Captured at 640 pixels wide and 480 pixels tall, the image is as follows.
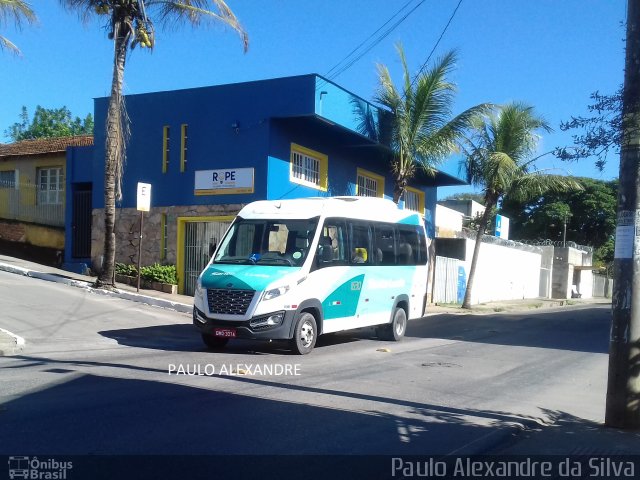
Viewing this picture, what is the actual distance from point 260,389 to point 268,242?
432 cm

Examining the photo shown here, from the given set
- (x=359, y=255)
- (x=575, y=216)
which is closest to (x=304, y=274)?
(x=359, y=255)

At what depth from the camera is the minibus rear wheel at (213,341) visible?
12055 mm

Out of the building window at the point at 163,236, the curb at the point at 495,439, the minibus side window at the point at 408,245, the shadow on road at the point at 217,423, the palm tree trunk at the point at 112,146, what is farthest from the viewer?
the building window at the point at 163,236

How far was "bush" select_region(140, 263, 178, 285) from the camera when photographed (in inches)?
780

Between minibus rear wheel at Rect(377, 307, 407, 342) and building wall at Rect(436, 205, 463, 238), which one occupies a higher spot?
building wall at Rect(436, 205, 463, 238)

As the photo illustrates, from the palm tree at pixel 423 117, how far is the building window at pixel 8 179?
14698mm

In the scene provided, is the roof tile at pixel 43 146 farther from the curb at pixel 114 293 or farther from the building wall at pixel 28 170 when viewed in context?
the curb at pixel 114 293

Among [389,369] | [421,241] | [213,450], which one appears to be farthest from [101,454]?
[421,241]

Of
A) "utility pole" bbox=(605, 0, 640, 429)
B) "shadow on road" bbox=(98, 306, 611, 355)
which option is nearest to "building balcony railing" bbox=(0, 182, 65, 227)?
"shadow on road" bbox=(98, 306, 611, 355)

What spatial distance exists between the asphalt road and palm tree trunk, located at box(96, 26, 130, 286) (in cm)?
228

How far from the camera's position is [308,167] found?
68.4ft

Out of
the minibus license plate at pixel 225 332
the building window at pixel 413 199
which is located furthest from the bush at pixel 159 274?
the building window at pixel 413 199

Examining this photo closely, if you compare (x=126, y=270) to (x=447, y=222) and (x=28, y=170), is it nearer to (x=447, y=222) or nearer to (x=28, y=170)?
(x=28, y=170)

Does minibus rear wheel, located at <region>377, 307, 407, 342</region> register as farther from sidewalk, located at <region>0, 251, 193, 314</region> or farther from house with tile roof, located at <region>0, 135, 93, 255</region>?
house with tile roof, located at <region>0, 135, 93, 255</region>
